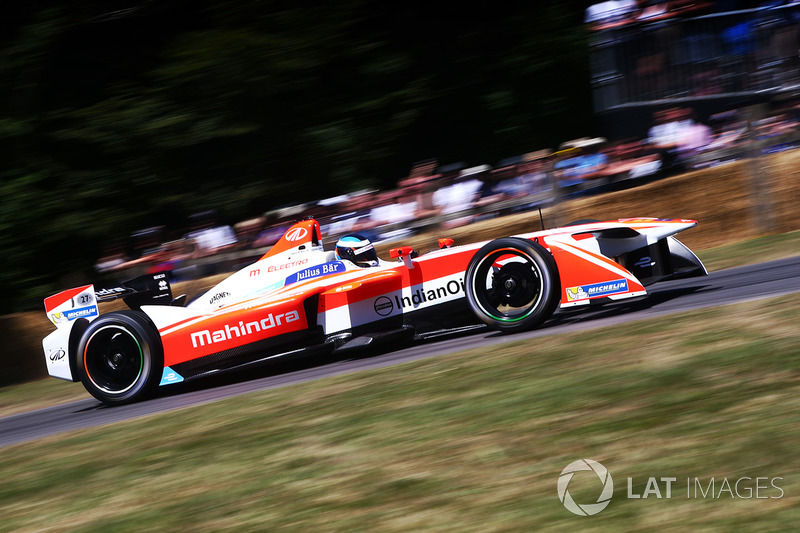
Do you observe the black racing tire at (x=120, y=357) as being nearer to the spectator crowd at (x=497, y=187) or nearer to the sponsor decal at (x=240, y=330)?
the sponsor decal at (x=240, y=330)

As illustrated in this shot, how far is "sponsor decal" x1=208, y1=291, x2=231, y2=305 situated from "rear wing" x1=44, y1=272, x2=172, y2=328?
1.79 ft

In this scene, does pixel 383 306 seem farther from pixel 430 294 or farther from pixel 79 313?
pixel 79 313

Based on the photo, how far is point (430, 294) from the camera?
23.4 ft

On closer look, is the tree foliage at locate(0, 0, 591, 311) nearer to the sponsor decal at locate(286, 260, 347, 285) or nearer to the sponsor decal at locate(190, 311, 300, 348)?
the sponsor decal at locate(190, 311, 300, 348)

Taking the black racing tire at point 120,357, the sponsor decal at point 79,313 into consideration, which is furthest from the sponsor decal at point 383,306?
the sponsor decal at point 79,313

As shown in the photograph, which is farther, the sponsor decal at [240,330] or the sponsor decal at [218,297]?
the sponsor decal at [218,297]

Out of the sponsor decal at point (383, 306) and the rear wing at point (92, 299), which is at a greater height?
the rear wing at point (92, 299)

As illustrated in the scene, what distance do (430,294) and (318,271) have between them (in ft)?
3.30

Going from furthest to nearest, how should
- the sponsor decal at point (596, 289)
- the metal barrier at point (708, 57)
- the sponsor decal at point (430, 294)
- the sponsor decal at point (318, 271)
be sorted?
the metal barrier at point (708, 57) < the sponsor decal at point (318, 271) < the sponsor decal at point (430, 294) < the sponsor decal at point (596, 289)

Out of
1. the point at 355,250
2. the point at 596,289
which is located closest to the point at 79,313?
the point at 355,250

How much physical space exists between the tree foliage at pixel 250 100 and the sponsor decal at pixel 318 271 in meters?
7.93

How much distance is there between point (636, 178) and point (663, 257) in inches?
150

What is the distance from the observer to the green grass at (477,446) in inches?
136

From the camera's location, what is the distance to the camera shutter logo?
10.9ft
